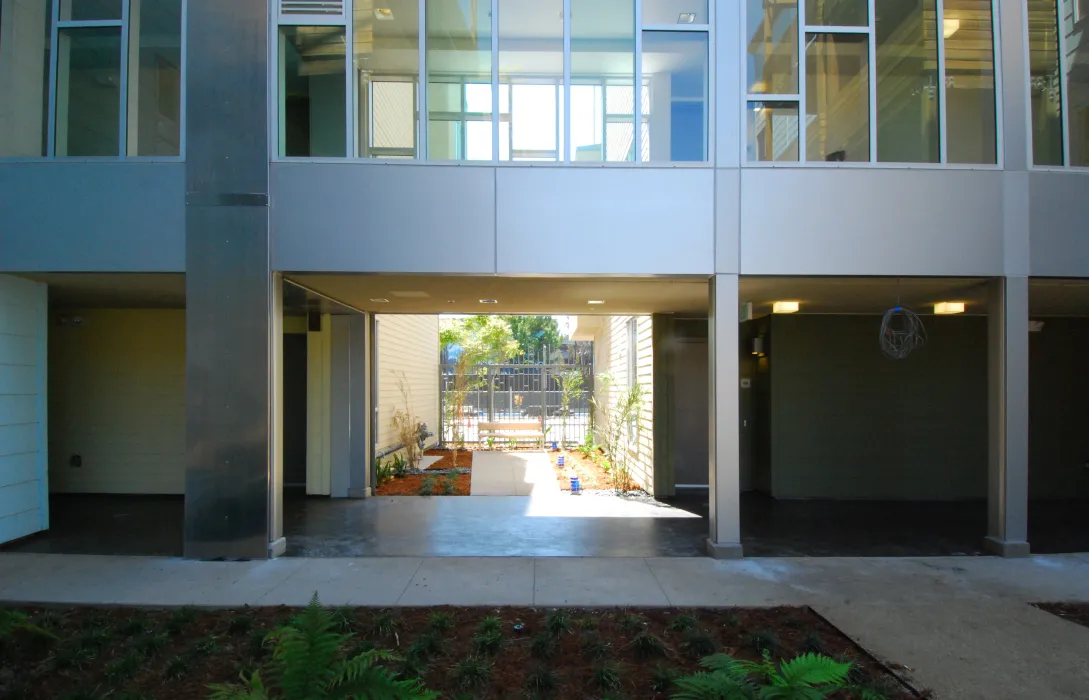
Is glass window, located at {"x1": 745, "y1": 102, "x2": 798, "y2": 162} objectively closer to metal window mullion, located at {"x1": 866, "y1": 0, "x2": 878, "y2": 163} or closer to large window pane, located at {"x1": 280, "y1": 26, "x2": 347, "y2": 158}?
metal window mullion, located at {"x1": 866, "y1": 0, "x2": 878, "y2": 163}

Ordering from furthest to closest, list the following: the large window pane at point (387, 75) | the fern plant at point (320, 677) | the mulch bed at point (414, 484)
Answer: the mulch bed at point (414, 484), the large window pane at point (387, 75), the fern plant at point (320, 677)

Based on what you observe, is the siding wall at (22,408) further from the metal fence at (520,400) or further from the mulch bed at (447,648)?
the metal fence at (520,400)

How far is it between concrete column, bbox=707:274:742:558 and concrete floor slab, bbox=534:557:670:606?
851 mm

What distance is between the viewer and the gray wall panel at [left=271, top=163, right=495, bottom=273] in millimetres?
6312

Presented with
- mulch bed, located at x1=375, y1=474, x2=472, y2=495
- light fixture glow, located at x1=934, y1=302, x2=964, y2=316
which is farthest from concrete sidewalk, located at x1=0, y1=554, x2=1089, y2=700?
mulch bed, located at x1=375, y1=474, x2=472, y2=495

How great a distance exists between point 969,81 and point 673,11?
315cm

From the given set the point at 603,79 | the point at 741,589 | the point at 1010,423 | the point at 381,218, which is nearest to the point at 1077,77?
the point at 1010,423

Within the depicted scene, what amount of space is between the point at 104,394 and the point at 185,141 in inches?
198

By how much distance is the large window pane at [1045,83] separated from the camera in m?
6.64

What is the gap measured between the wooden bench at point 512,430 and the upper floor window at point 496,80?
9784 mm

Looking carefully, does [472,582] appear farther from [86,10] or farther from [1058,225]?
[86,10]

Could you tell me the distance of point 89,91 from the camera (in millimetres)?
6648

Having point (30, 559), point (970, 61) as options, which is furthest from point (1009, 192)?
point (30, 559)

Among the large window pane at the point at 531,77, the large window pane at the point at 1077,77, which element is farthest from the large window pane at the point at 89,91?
the large window pane at the point at 1077,77
